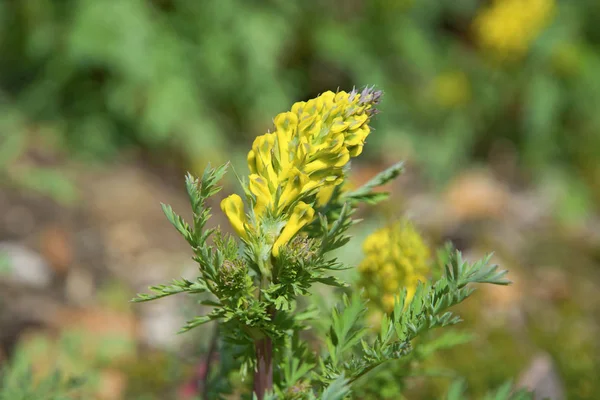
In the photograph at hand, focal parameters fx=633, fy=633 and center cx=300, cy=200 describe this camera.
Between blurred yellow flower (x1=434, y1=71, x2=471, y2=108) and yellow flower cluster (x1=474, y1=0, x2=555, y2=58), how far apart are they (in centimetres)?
36

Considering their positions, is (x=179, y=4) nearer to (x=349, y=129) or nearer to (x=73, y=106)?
(x=73, y=106)

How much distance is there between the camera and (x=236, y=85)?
4.41 meters

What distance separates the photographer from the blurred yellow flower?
468 cm

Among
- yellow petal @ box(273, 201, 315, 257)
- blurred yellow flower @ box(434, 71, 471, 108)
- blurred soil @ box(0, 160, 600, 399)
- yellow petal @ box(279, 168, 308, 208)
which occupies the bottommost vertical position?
yellow petal @ box(273, 201, 315, 257)

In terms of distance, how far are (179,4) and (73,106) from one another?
1.00 m

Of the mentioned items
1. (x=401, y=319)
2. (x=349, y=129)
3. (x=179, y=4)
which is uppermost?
(x=179, y=4)

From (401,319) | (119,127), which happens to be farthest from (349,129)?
(119,127)

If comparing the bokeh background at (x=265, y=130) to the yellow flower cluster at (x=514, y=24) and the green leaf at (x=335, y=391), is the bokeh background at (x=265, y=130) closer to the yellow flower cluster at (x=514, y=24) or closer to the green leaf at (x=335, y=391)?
the yellow flower cluster at (x=514, y=24)

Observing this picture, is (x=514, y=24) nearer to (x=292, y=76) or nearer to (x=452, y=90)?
(x=452, y=90)

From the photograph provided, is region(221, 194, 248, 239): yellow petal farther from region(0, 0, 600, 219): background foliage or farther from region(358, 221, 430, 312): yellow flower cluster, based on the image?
region(0, 0, 600, 219): background foliage

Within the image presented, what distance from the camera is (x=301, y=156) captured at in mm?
1090

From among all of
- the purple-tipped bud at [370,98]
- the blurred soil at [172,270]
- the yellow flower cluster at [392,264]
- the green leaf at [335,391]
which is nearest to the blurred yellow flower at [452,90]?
the blurred soil at [172,270]

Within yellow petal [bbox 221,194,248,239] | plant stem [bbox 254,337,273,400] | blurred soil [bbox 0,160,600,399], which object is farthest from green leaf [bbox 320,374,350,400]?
blurred soil [bbox 0,160,600,399]

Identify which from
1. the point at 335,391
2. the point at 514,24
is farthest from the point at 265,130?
the point at 335,391
